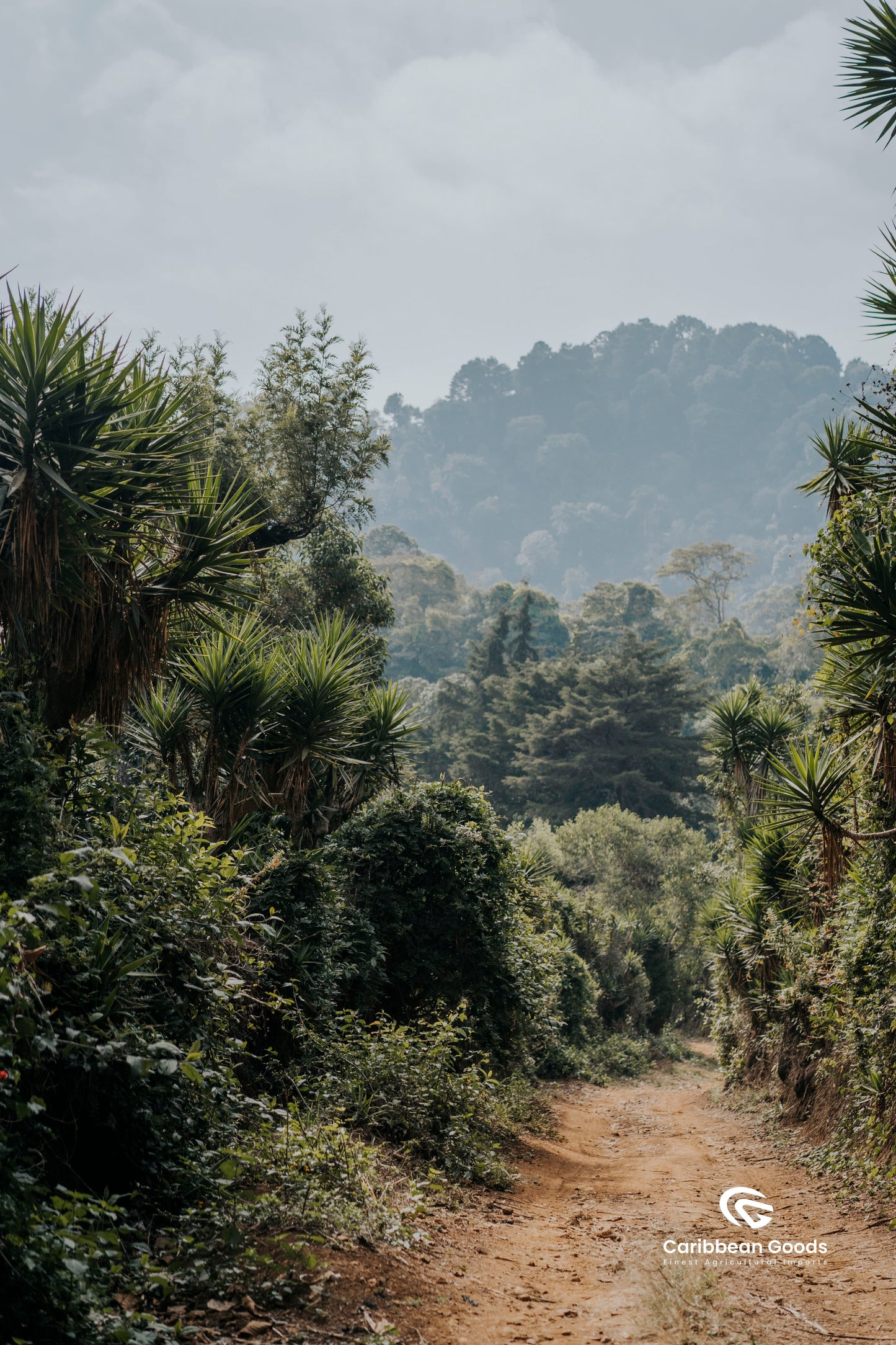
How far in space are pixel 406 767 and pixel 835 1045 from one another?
19.1 ft

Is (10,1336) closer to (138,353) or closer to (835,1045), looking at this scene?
(138,353)

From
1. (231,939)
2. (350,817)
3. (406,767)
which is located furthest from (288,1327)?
(406,767)

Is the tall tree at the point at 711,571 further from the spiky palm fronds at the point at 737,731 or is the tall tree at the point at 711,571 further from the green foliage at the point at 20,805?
the green foliage at the point at 20,805

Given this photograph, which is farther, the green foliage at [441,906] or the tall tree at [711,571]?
the tall tree at [711,571]

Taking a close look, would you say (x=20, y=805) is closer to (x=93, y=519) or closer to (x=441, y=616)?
(x=93, y=519)

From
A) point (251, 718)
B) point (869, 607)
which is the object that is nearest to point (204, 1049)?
point (251, 718)

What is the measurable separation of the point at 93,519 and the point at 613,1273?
5536mm

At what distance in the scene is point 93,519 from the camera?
250 inches

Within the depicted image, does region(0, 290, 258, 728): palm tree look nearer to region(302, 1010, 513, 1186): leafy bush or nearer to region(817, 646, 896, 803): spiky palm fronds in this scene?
region(302, 1010, 513, 1186): leafy bush

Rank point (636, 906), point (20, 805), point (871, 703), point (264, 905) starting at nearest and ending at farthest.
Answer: point (20, 805) → point (264, 905) → point (871, 703) → point (636, 906)

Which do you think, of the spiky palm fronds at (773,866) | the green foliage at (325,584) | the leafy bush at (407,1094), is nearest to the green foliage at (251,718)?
the leafy bush at (407,1094)

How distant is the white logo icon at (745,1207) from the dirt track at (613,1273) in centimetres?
9

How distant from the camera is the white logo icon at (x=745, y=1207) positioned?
6.69 m

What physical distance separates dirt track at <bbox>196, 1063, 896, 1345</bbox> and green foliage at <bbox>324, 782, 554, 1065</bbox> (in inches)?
69.6
